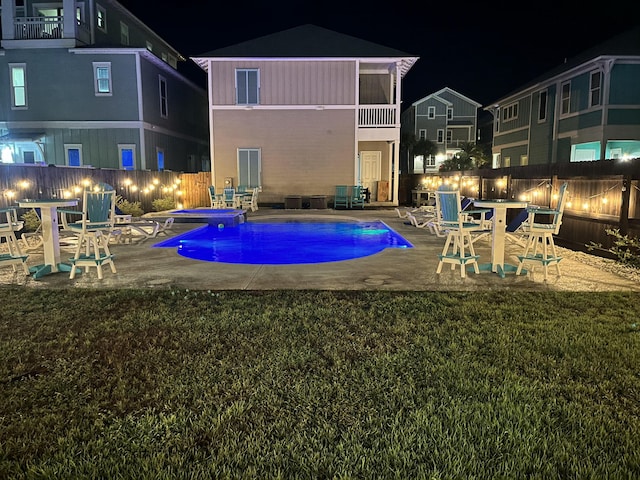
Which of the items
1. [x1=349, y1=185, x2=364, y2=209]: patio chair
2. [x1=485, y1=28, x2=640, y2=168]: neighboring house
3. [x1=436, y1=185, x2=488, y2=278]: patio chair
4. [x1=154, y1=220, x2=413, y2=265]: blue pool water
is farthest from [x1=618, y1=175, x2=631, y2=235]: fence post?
[x1=485, y1=28, x2=640, y2=168]: neighboring house

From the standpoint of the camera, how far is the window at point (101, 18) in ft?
66.9

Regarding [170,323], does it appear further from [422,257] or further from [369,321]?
[422,257]

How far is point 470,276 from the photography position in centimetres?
629

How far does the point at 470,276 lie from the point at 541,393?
3.46m

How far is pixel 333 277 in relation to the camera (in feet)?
20.4

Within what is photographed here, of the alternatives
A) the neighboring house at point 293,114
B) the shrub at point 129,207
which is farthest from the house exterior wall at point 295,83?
the shrub at point 129,207

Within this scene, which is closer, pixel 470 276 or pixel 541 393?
pixel 541 393

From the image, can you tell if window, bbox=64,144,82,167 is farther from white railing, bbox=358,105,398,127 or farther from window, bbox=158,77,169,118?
white railing, bbox=358,105,398,127

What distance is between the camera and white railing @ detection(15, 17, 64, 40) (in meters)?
19.0

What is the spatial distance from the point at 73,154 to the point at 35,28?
17.3 feet

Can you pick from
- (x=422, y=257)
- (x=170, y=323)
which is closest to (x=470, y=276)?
(x=422, y=257)

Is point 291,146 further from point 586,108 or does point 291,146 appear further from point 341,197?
point 586,108

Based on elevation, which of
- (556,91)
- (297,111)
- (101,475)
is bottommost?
(101,475)

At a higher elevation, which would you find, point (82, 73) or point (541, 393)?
point (82, 73)
